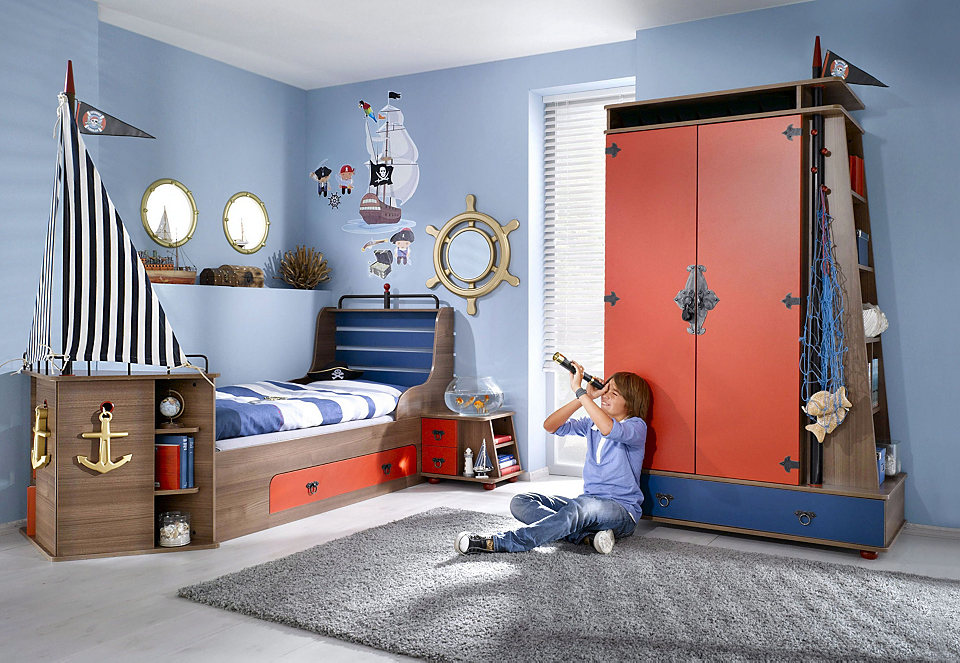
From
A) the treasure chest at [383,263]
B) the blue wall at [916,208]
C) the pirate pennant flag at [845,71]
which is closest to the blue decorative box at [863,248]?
the blue wall at [916,208]

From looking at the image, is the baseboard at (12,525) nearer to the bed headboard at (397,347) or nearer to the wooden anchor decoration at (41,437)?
the wooden anchor decoration at (41,437)

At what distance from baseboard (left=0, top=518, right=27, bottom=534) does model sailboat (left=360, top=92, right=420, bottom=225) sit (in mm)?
2873

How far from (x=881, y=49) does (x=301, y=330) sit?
153 inches

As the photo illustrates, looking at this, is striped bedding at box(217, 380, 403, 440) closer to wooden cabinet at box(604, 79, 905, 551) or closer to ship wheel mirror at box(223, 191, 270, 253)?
ship wheel mirror at box(223, 191, 270, 253)

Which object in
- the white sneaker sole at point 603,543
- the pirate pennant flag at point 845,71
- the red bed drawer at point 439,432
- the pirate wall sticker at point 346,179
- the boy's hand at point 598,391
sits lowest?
the white sneaker sole at point 603,543

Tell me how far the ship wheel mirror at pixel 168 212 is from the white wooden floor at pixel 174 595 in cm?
190

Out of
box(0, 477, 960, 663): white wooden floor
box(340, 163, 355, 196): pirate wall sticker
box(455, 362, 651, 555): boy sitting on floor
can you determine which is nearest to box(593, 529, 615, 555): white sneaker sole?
box(455, 362, 651, 555): boy sitting on floor

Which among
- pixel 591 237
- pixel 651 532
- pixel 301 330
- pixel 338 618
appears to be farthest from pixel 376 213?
pixel 338 618

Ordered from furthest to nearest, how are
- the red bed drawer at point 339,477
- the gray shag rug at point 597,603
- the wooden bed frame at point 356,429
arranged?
1. the red bed drawer at point 339,477
2. the wooden bed frame at point 356,429
3. the gray shag rug at point 597,603

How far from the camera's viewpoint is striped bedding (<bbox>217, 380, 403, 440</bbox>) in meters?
3.89

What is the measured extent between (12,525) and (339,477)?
1589 millimetres

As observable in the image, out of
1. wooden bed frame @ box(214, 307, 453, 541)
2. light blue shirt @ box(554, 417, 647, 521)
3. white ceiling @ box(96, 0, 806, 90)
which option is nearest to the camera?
light blue shirt @ box(554, 417, 647, 521)

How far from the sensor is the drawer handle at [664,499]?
3.85m

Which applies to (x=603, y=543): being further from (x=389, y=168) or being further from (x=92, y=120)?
(x=389, y=168)
